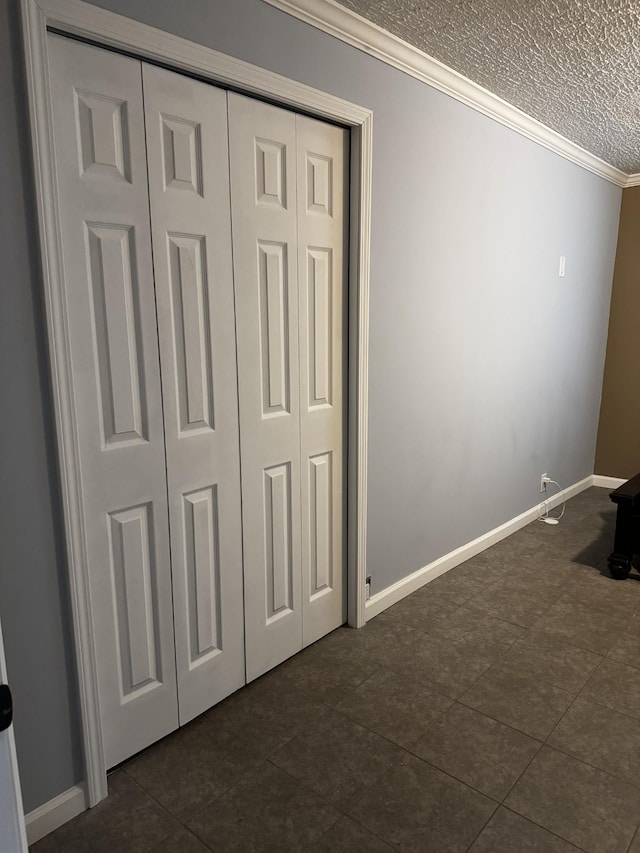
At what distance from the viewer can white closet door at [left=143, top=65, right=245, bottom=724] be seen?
5.48 feet

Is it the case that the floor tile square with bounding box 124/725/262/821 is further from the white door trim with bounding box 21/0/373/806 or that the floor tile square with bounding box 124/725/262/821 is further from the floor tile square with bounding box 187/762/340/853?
the white door trim with bounding box 21/0/373/806

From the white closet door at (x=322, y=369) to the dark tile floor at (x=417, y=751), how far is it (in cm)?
26

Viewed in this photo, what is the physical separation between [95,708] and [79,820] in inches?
11.9

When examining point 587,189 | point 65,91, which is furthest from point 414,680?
point 587,189

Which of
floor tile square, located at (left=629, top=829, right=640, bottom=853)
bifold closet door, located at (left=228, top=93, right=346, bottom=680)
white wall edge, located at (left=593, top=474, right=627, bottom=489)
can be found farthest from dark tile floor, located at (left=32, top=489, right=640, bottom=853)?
white wall edge, located at (left=593, top=474, right=627, bottom=489)

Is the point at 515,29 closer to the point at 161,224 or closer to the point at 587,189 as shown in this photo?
the point at 161,224

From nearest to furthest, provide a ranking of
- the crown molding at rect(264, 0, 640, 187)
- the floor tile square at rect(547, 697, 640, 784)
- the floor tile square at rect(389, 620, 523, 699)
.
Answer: the floor tile square at rect(547, 697, 640, 784)
the crown molding at rect(264, 0, 640, 187)
the floor tile square at rect(389, 620, 523, 699)

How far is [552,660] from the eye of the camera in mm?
2332

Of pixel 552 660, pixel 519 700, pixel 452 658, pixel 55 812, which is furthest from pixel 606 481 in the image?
pixel 55 812

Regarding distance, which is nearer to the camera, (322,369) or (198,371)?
(198,371)

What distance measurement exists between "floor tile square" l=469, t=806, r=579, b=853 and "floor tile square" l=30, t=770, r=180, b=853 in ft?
2.73

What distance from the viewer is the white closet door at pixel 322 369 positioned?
2.10m

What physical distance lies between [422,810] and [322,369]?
1.48 metres

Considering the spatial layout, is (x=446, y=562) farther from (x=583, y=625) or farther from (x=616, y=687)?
(x=616, y=687)
